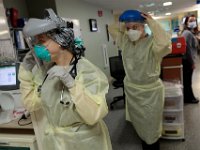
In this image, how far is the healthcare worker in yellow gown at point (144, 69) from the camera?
6.56 ft

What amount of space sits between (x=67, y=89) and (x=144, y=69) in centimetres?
107

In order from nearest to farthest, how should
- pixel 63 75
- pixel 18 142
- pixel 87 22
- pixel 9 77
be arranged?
pixel 63 75, pixel 18 142, pixel 9 77, pixel 87 22

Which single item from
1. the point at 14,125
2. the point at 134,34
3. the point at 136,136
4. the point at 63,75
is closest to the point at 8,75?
the point at 14,125

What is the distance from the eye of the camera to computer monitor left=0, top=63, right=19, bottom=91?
188 centimetres

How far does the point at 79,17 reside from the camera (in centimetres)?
468

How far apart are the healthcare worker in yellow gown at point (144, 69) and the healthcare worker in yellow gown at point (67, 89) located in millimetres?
932

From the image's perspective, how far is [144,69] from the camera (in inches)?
81.7

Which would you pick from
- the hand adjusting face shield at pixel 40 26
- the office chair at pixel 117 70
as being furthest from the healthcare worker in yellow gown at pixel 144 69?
the office chair at pixel 117 70

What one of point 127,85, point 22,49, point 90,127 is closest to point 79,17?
point 22,49

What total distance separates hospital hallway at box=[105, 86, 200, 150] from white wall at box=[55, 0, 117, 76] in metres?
1.90

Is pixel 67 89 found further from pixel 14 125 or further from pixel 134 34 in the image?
pixel 134 34

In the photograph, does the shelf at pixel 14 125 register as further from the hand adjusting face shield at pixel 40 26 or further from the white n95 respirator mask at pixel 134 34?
the white n95 respirator mask at pixel 134 34

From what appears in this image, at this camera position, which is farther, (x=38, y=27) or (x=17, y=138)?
(x=17, y=138)

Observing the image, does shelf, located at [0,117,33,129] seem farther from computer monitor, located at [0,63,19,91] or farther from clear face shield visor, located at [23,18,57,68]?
clear face shield visor, located at [23,18,57,68]
